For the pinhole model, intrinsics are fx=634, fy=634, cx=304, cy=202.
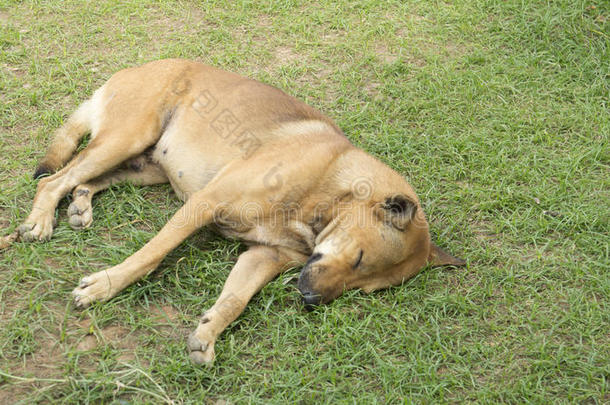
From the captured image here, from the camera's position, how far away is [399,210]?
3922 millimetres

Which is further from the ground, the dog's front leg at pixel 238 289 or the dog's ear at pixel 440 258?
the dog's front leg at pixel 238 289

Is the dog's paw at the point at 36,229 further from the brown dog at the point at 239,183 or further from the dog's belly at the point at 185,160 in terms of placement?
the dog's belly at the point at 185,160

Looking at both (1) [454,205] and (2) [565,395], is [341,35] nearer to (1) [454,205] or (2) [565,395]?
(1) [454,205]

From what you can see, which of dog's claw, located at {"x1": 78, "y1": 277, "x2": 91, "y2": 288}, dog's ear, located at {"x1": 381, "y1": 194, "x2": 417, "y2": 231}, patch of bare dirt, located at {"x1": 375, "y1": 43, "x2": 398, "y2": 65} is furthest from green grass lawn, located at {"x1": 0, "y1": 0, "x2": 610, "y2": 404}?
dog's ear, located at {"x1": 381, "y1": 194, "x2": 417, "y2": 231}

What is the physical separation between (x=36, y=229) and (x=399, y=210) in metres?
2.40

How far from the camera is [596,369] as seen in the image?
3783 mm

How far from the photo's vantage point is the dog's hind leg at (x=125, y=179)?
4539 millimetres

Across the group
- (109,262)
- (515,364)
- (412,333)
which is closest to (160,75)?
(109,262)

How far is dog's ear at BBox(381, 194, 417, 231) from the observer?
3.88m

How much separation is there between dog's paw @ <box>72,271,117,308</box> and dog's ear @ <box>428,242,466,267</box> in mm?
2084

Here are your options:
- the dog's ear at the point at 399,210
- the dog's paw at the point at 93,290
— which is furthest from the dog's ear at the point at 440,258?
the dog's paw at the point at 93,290

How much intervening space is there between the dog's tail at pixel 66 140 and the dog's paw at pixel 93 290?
1232 millimetres

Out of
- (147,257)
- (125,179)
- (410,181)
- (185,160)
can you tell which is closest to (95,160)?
(125,179)

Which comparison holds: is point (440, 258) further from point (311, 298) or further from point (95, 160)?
point (95, 160)
